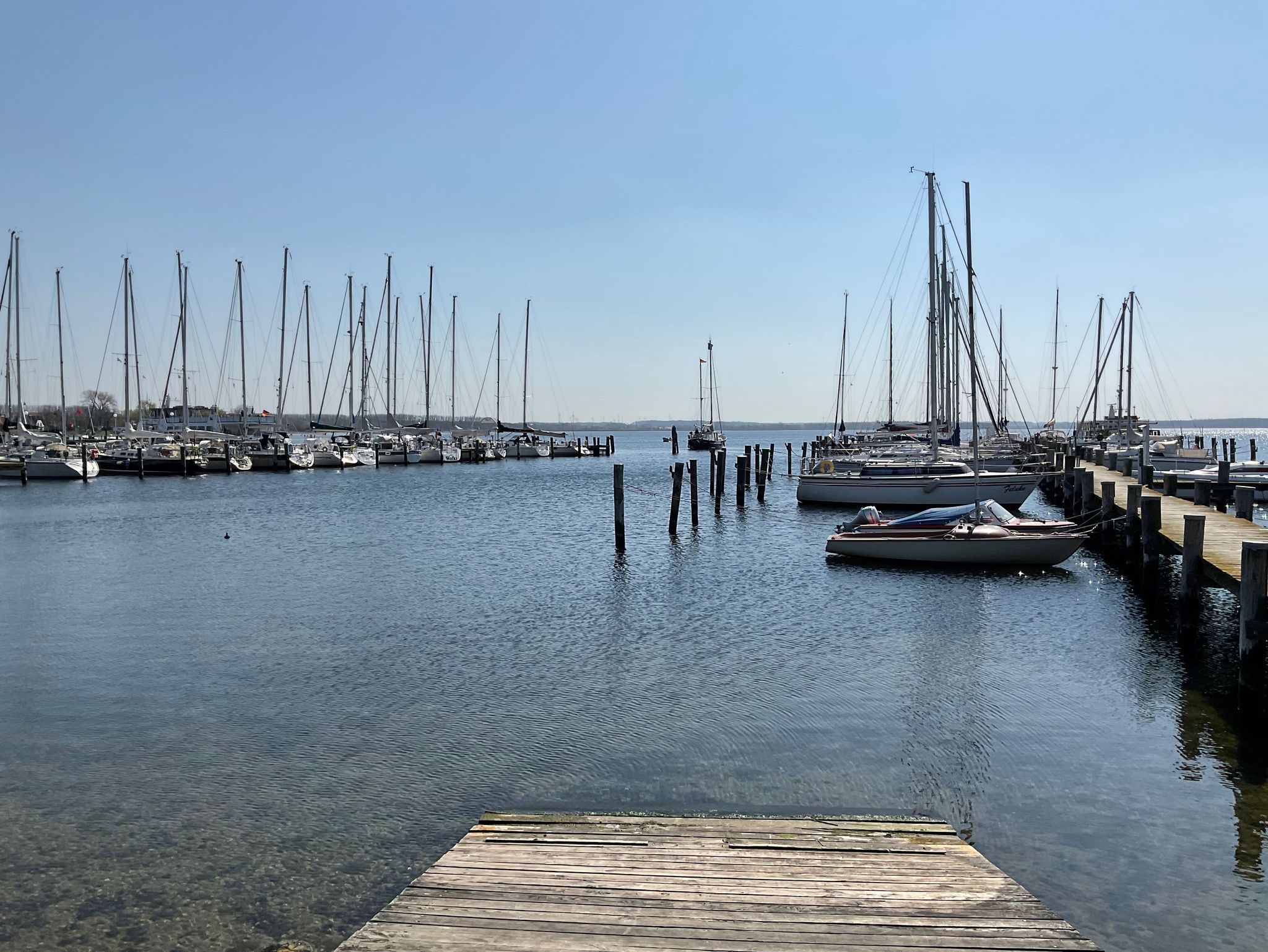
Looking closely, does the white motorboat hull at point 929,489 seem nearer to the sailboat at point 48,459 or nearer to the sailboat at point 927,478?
the sailboat at point 927,478

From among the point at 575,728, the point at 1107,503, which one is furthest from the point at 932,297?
the point at 575,728

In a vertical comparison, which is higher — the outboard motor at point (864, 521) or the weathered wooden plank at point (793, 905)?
the outboard motor at point (864, 521)

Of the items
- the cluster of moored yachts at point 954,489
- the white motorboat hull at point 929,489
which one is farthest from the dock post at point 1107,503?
the white motorboat hull at point 929,489

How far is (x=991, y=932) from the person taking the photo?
5.82 metres

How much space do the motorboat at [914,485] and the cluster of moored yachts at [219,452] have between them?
45.6 m

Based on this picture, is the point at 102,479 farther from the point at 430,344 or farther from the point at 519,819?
the point at 519,819

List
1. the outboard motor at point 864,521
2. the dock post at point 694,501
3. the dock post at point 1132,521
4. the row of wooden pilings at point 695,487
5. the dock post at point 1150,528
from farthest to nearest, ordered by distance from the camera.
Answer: the dock post at point 694,501 → the row of wooden pilings at point 695,487 → the outboard motor at point 864,521 → the dock post at point 1132,521 → the dock post at point 1150,528

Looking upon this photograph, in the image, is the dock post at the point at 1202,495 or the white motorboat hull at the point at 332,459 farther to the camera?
the white motorboat hull at the point at 332,459

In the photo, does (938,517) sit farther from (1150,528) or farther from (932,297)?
(932,297)

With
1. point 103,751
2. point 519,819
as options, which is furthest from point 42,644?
point 519,819

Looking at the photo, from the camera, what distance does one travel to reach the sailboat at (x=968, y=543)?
25469mm

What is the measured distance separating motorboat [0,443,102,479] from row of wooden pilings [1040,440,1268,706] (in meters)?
57.7

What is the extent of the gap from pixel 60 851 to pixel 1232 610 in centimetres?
2076

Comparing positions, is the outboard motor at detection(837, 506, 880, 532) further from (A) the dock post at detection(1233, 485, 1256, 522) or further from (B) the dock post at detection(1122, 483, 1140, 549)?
(A) the dock post at detection(1233, 485, 1256, 522)
